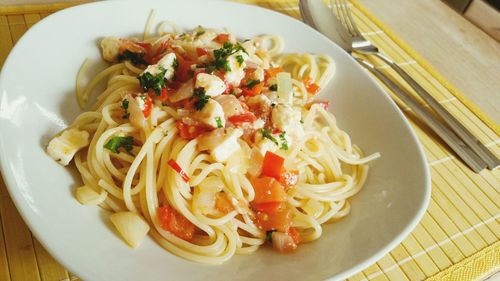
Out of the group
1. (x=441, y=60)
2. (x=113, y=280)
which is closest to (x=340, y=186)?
(x=113, y=280)

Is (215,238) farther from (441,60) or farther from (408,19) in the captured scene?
(408,19)

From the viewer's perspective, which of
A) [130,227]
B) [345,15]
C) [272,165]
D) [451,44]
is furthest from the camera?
[451,44]

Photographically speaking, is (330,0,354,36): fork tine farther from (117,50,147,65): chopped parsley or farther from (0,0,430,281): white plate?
(117,50,147,65): chopped parsley

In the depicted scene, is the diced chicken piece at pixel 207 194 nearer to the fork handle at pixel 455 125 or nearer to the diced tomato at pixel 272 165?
the diced tomato at pixel 272 165

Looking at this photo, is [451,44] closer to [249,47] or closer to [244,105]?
[249,47]

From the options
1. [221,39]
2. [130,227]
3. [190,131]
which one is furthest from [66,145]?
[221,39]

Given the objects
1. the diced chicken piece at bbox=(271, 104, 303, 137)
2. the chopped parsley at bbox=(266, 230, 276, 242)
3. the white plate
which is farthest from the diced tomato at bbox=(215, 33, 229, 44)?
the chopped parsley at bbox=(266, 230, 276, 242)
